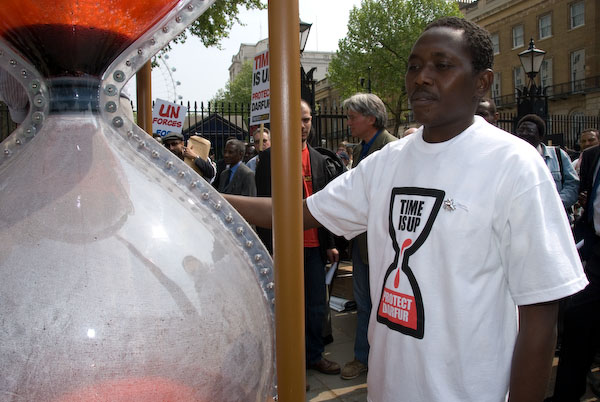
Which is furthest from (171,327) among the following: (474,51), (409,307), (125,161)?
(474,51)

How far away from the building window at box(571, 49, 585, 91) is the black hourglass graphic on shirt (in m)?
31.3

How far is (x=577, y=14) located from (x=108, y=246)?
33.2 meters

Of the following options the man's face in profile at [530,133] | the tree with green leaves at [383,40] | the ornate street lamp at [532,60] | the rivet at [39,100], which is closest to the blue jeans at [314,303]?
the man's face in profile at [530,133]

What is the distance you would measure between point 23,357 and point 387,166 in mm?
1023

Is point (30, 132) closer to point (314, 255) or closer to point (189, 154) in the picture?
point (314, 255)

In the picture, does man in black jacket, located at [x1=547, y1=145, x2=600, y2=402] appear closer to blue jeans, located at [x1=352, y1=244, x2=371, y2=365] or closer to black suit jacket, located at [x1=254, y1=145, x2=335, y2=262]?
blue jeans, located at [x1=352, y1=244, x2=371, y2=365]

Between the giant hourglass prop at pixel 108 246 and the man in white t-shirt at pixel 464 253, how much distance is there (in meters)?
0.50

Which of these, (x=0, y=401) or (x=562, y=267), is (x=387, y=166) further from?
(x=0, y=401)

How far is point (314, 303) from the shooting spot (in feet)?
12.7

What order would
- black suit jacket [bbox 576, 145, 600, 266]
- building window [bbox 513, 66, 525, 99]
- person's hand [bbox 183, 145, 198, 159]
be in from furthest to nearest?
building window [bbox 513, 66, 525, 99] → person's hand [bbox 183, 145, 198, 159] → black suit jacket [bbox 576, 145, 600, 266]

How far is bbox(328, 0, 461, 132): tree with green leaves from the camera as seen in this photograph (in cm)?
2875

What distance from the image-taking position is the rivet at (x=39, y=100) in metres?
0.80

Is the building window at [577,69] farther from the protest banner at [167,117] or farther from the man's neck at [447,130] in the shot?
the man's neck at [447,130]

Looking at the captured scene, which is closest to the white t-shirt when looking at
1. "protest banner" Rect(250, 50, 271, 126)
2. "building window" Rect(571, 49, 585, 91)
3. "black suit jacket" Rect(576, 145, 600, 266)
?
"black suit jacket" Rect(576, 145, 600, 266)
